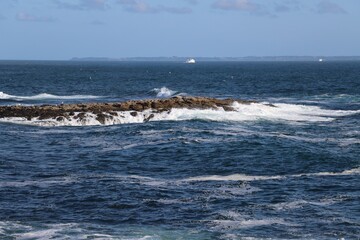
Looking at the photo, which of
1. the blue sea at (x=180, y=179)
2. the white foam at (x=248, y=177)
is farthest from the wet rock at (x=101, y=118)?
the white foam at (x=248, y=177)

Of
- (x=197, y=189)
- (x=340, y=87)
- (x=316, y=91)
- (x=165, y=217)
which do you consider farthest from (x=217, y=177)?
(x=340, y=87)

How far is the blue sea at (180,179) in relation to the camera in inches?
797

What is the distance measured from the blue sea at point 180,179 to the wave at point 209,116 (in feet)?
Answer: 0.90

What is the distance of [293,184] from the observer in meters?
26.2

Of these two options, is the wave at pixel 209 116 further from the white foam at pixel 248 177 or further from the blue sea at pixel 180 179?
the white foam at pixel 248 177

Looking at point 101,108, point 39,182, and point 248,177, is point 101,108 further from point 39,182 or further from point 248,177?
point 248,177

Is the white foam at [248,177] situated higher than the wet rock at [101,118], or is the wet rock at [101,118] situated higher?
the wet rock at [101,118]

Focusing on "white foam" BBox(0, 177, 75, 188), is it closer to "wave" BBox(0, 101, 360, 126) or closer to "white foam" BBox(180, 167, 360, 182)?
"white foam" BBox(180, 167, 360, 182)

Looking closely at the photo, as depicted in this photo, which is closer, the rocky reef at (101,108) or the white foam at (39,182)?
the white foam at (39,182)

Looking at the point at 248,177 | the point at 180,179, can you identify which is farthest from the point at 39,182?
the point at 248,177

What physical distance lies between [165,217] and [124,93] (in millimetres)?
63629

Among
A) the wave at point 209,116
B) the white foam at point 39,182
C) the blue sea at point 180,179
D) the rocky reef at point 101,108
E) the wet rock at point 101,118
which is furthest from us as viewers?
the rocky reef at point 101,108

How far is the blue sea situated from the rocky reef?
111 centimetres

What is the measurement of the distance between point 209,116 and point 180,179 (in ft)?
74.3
